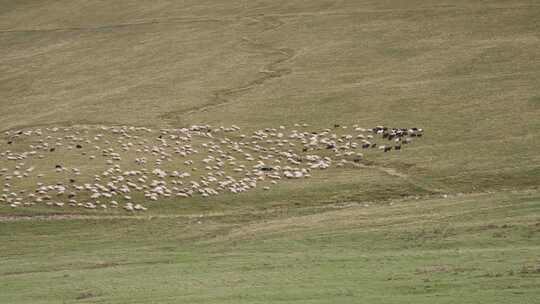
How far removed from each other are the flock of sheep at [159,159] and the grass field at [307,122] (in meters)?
1.16

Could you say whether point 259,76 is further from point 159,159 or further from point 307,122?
point 159,159

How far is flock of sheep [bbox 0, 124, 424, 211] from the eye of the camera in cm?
3700

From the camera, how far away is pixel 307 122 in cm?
4994

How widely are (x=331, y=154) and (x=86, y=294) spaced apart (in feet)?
73.6

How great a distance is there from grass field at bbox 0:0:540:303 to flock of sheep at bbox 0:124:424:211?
3.82ft

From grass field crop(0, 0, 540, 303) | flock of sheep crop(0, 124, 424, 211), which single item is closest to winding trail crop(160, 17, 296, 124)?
grass field crop(0, 0, 540, 303)

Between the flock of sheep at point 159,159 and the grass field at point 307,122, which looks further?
the flock of sheep at point 159,159

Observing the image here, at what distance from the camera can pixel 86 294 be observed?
74.3 ft

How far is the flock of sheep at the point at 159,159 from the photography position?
37.0 m

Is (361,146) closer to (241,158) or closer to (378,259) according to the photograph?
(241,158)

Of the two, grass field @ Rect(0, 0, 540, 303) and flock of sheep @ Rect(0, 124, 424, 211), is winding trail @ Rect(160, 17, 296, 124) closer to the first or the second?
grass field @ Rect(0, 0, 540, 303)

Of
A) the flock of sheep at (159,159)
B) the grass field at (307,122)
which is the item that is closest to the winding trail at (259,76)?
the grass field at (307,122)

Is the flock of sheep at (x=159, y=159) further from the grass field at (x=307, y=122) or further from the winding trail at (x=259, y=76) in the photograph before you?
the winding trail at (x=259, y=76)

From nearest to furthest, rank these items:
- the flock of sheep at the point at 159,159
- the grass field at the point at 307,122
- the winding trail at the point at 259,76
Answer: the grass field at the point at 307,122, the flock of sheep at the point at 159,159, the winding trail at the point at 259,76
